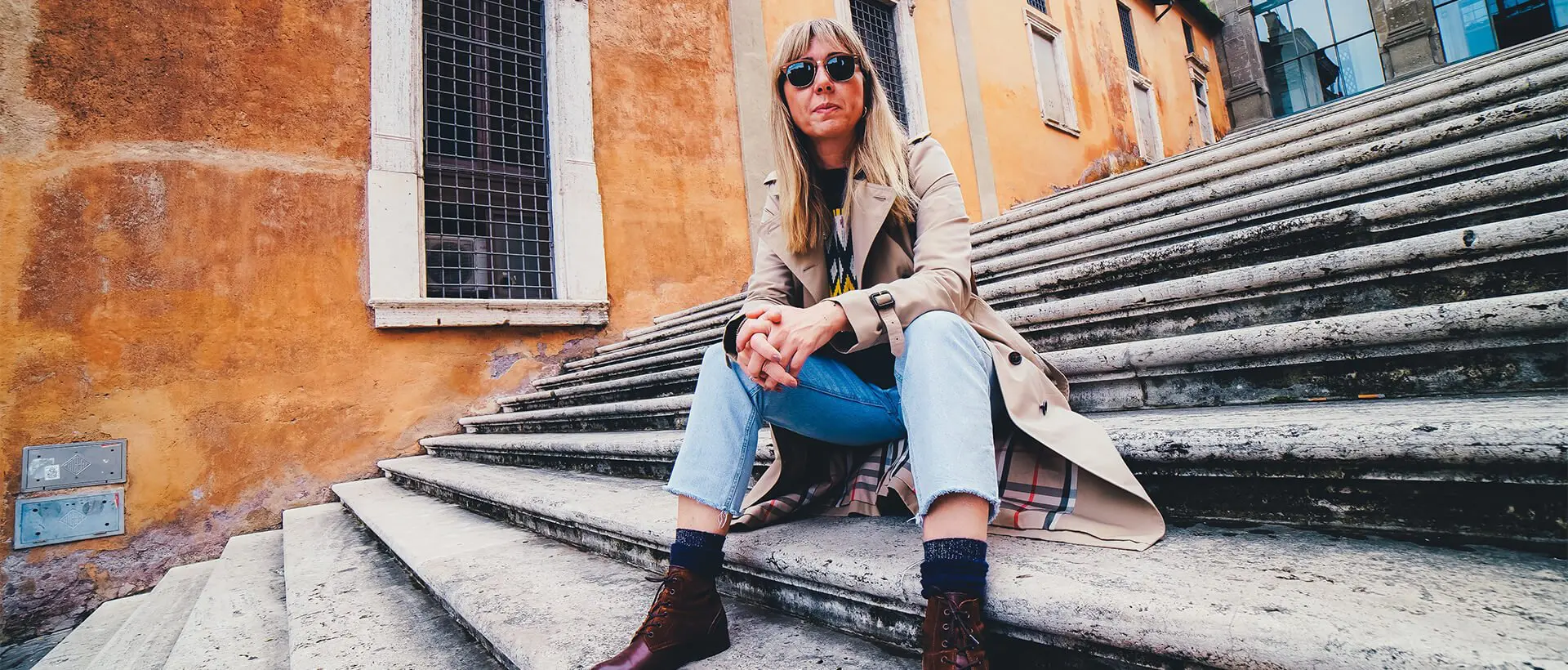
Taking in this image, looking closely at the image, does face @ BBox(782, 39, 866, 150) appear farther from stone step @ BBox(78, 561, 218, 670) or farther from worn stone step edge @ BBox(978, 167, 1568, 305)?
stone step @ BBox(78, 561, 218, 670)

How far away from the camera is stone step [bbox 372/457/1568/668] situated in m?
0.77

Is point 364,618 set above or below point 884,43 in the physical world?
below

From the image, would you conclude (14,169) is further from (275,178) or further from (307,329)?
(307,329)

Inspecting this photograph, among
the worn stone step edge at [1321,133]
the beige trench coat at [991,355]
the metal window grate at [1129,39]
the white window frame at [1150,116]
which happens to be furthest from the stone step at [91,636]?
the metal window grate at [1129,39]

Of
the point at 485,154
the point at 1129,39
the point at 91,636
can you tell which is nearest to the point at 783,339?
the point at 91,636

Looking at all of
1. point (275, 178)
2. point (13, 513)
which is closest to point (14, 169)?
point (275, 178)

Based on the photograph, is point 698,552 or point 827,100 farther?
point 827,100

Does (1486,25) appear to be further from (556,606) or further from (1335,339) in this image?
(556,606)

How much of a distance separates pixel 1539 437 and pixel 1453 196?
1.32 meters

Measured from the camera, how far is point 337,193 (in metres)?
4.36

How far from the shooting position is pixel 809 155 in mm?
1812

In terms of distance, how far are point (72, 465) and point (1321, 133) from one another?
7.10m

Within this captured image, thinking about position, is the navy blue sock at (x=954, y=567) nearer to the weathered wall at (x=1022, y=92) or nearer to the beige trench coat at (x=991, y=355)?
the beige trench coat at (x=991, y=355)

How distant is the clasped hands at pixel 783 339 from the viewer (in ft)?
4.25
